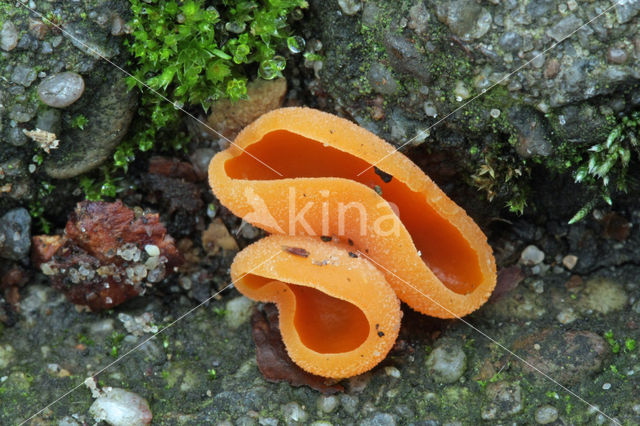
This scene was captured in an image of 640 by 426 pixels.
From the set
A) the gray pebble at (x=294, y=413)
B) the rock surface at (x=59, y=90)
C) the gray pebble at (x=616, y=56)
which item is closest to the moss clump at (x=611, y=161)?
the gray pebble at (x=616, y=56)

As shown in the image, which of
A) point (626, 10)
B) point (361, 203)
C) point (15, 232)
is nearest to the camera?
point (626, 10)

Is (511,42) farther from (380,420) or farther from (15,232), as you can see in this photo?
(15,232)

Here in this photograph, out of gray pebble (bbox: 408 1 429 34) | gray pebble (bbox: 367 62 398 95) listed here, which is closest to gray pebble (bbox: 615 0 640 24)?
gray pebble (bbox: 408 1 429 34)

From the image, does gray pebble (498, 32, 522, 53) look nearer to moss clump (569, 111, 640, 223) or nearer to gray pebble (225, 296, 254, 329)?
moss clump (569, 111, 640, 223)

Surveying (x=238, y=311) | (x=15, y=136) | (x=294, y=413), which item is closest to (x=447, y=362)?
(x=294, y=413)

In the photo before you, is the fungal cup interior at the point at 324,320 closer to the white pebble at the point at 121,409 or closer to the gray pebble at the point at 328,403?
the gray pebble at the point at 328,403

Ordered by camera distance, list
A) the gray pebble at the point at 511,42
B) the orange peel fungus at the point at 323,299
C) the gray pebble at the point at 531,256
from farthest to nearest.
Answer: the gray pebble at the point at 531,256
the orange peel fungus at the point at 323,299
the gray pebble at the point at 511,42

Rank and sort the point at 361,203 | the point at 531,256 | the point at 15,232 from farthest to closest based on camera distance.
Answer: the point at 531,256, the point at 15,232, the point at 361,203

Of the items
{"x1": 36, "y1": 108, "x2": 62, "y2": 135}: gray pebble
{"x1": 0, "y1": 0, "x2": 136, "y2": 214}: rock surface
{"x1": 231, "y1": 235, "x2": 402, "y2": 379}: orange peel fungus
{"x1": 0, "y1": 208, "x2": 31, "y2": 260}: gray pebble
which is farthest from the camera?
{"x1": 0, "y1": 208, "x2": 31, "y2": 260}: gray pebble
